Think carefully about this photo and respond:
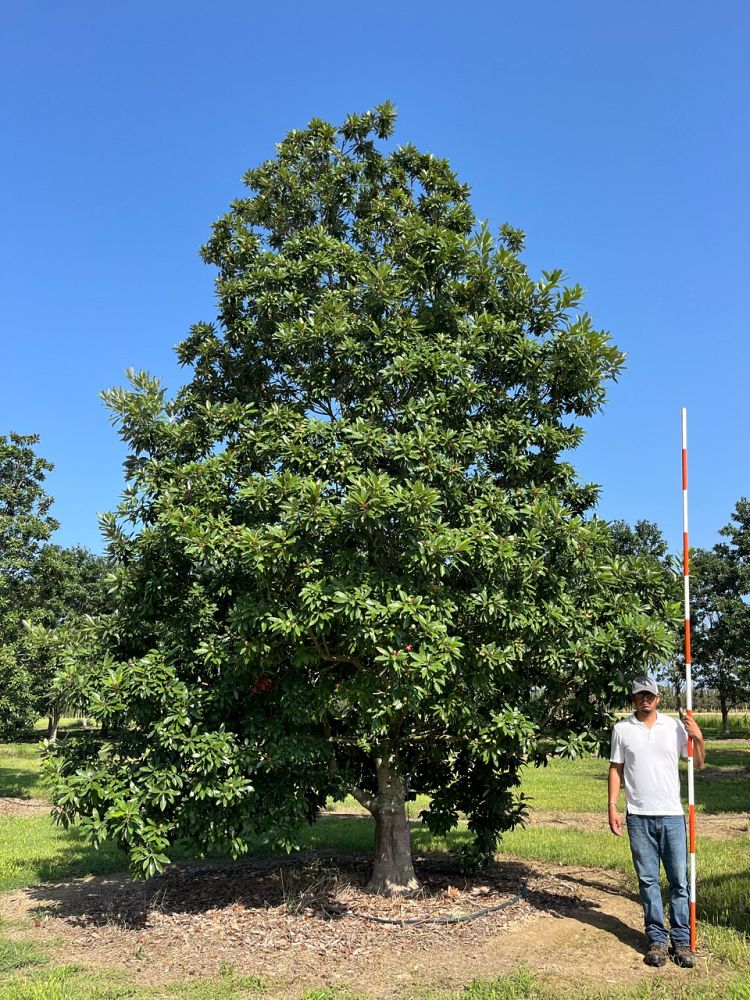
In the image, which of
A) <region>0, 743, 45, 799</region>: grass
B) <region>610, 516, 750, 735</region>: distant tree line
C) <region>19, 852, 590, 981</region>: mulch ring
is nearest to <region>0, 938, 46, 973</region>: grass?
<region>19, 852, 590, 981</region>: mulch ring

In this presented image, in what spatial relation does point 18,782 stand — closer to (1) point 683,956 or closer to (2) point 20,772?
(2) point 20,772

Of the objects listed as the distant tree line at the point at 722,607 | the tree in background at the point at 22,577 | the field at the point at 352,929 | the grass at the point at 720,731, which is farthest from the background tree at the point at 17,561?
the grass at the point at 720,731

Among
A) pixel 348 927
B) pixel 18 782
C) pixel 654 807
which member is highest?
pixel 654 807

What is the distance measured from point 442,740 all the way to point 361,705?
63.7 inches

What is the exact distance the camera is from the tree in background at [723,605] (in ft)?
109

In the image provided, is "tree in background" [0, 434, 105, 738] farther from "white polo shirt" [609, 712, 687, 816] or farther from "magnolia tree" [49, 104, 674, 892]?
"white polo shirt" [609, 712, 687, 816]

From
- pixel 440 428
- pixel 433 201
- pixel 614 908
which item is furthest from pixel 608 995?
pixel 433 201

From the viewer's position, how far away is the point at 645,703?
22.9 feet

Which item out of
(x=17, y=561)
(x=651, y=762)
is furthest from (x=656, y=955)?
(x=17, y=561)

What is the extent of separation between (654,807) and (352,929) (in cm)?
A: 320

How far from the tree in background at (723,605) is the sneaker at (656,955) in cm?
2794

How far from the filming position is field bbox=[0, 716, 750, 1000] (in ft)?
20.2

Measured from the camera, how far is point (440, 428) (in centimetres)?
778

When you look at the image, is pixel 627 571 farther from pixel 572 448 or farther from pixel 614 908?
pixel 614 908
